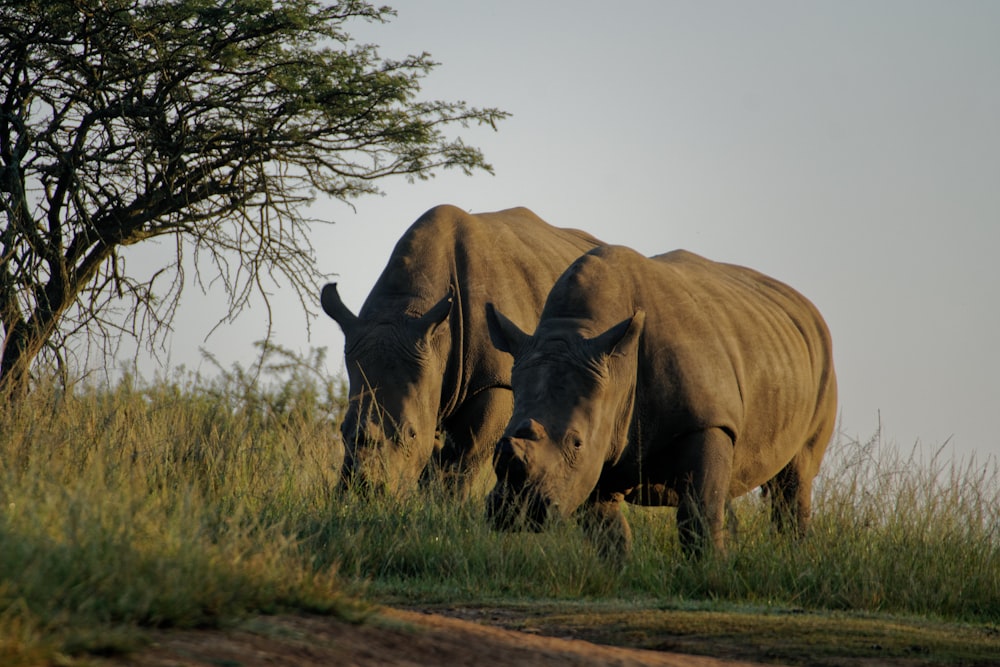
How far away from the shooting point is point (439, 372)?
27.7ft

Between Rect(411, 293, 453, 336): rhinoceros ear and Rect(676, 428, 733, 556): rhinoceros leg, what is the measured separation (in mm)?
1775

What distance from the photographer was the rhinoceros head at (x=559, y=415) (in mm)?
6418

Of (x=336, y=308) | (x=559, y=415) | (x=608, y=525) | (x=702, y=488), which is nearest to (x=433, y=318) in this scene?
(x=336, y=308)

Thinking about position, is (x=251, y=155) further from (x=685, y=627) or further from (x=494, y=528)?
(x=685, y=627)

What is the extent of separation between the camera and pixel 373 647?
3.85m

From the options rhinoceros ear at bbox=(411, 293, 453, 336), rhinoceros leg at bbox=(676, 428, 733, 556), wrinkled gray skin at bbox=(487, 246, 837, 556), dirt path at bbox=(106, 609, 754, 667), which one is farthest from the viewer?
rhinoceros ear at bbox=(411, 293, 453, 336)

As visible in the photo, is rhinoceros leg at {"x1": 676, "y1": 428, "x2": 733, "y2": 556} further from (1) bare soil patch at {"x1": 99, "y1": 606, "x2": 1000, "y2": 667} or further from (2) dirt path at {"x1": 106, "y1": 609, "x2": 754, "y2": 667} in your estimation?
(2) dirt path at {"x1": 106, "y1": 609, "x2": 754, "y2": 667}

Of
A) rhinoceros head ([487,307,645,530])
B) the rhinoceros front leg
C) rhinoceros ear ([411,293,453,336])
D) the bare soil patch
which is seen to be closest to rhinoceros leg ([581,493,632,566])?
rhinoceros head ([487,307,645,530])

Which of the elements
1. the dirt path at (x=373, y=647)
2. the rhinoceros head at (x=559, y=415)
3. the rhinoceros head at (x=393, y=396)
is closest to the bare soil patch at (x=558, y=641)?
the dirt path at (x=373, y=647)

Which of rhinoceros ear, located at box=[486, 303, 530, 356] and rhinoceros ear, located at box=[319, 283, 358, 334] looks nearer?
rhinoceros ear, located at box=[486, 303, 530, 356]

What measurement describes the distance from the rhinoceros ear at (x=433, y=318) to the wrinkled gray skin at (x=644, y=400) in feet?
1.95

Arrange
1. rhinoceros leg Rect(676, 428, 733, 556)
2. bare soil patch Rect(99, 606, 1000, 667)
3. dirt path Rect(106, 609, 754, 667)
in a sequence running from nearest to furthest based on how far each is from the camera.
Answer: dirt path Rect(106, 609, 754, 667), bare soil patch Rect(99, 606, 1000, 667), rhinoceros leg Rect(676, 428, 733, 556)

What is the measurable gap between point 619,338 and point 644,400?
0.64 m

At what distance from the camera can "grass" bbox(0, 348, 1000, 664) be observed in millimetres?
3832
